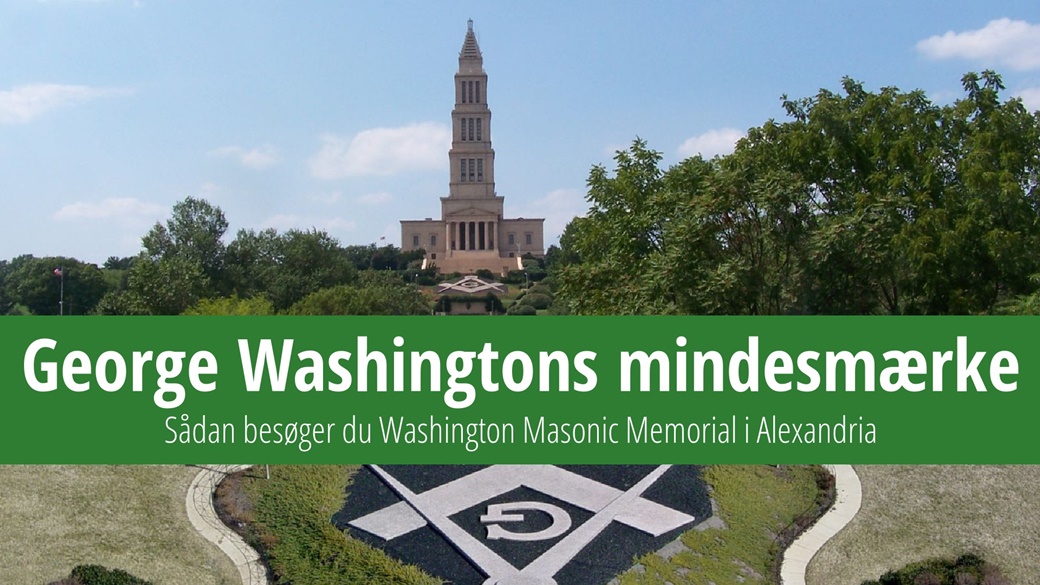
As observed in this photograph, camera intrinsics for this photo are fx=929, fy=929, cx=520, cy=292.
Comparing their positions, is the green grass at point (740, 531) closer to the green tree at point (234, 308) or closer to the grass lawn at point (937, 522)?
the grass lawn at point (937, 522)

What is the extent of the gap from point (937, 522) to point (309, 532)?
9.69 m

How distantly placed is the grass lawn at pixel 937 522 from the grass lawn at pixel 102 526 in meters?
8.85

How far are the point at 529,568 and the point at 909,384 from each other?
5894 millimetres

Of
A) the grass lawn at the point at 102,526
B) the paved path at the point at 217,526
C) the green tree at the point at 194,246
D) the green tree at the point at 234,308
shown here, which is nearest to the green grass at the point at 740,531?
the paved path at the point at 217,526

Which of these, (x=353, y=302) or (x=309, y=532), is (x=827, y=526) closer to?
(x=309, y=532)

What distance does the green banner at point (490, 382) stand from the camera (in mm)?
12797

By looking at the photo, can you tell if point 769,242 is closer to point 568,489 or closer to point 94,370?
point 568,489

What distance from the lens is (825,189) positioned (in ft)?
74.9

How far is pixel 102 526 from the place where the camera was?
1366cm

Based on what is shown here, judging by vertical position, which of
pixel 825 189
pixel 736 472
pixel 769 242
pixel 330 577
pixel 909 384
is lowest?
pixel 330 577

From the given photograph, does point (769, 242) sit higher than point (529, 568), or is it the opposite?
point (769, 242)

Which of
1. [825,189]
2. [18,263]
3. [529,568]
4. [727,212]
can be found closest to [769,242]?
[727,212]

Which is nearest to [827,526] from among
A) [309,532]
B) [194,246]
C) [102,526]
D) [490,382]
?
[490,382]

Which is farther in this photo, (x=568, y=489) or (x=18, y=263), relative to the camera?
(x=18, y=263)
